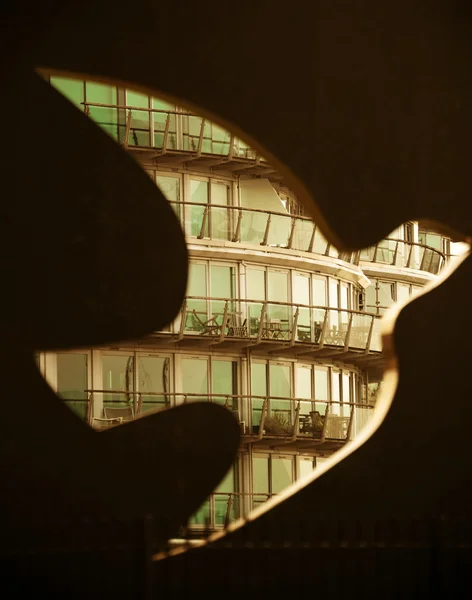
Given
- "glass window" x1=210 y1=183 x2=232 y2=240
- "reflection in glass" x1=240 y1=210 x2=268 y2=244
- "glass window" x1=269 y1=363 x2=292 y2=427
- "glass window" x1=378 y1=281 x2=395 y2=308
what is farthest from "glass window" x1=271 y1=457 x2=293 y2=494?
"glass window" x1=378 y1=281 x2=395 y2=308

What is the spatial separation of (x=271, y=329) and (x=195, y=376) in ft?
6.48

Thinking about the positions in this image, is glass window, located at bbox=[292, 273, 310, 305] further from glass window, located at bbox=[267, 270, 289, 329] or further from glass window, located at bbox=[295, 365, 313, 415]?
glass window, located at bbox=[295, 365, 313, 415]

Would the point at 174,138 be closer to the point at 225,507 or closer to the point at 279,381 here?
the point at 279,381

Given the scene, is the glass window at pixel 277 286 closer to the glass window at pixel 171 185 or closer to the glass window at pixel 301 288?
the glass window at pixel 301 288

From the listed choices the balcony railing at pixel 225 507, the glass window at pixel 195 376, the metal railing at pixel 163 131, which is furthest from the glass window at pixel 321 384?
the metal railing at pixel 163 131

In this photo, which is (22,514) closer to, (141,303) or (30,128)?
(141,303)

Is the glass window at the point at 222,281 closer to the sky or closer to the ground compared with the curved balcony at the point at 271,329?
closer to the sky

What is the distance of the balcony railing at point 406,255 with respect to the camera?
132 ft

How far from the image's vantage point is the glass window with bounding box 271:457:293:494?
33875 mm

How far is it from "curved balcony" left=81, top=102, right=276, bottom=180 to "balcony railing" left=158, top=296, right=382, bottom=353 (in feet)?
10.2

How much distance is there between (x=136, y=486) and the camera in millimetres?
9320

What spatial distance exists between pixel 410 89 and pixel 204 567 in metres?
3.52

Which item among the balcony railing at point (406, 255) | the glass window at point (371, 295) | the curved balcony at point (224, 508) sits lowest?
the curved balcony at point (224, 508)

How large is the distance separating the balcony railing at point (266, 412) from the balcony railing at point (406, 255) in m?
6.09
